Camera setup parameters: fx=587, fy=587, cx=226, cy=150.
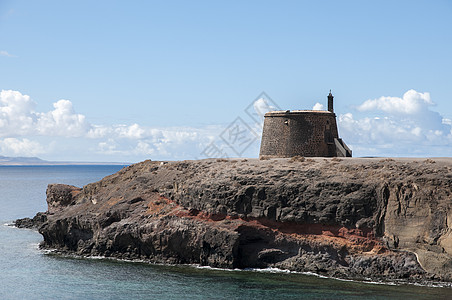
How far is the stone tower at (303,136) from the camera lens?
5078 centimetres

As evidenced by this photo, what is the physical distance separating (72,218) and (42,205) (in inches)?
1888

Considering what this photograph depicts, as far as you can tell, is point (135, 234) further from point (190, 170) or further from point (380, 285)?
point (380, 285)

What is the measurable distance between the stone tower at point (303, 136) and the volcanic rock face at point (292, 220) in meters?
6.06

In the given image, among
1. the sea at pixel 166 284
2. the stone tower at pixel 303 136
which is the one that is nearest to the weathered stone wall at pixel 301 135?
the stone tower at pixel 303 136

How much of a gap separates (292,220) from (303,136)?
1222 cm

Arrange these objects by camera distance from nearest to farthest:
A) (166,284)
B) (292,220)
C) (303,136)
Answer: (166,284), (292,220), (303,136)

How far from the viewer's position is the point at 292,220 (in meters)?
40.5

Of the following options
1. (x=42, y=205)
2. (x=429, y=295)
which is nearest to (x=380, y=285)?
(x=429, y=295)

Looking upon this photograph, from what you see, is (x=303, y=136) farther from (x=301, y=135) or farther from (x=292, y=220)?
(x=292, y=220)

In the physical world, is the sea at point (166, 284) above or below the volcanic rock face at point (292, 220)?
below

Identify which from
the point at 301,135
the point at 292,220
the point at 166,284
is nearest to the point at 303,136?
the point at 301,135

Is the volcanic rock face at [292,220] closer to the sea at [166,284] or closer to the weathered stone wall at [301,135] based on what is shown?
the sea at [166,284]

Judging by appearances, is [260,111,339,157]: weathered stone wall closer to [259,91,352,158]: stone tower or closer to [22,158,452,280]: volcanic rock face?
[259,91,352,158]: stone tower

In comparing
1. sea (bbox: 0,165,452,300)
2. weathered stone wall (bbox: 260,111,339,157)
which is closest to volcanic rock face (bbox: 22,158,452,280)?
sea (bbox: 0,165,452,300)
